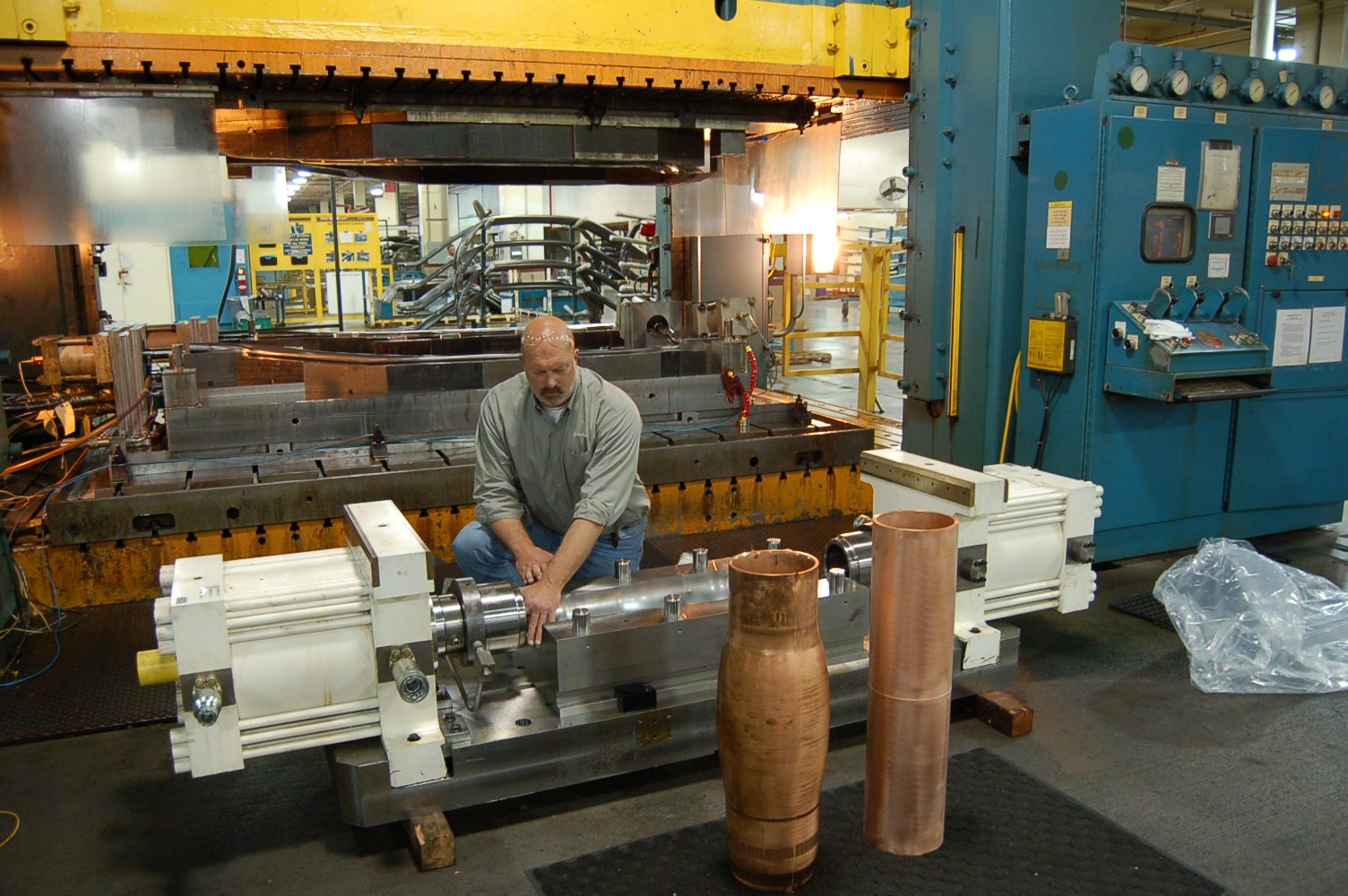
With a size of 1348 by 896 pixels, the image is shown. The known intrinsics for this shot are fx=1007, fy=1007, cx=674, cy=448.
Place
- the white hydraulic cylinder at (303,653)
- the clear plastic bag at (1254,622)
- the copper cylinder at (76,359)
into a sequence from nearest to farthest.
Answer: the white hydraulic cylinder at (303,653)
the clear plastic bag at (1254,622)
the copper cylinder at (76,359)

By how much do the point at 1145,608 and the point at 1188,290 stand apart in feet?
4.15

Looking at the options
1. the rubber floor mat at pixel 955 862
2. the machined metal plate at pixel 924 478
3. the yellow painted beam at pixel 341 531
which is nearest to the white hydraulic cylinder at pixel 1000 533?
the machined metal plate at pixel 924 478

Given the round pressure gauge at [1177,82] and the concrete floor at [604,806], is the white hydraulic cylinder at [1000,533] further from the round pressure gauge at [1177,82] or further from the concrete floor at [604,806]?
the round pressure gauge at [1177,82]

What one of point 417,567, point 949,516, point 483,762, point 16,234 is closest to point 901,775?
point 949,516

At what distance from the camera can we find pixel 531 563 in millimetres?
2656

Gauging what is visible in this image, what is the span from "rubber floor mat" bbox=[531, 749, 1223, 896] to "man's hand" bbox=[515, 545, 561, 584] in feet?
2.34

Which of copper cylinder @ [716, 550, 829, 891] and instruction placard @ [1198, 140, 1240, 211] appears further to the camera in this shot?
instruction placard @ [1198, 140, 1240, 211]

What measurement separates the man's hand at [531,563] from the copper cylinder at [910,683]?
0.91m

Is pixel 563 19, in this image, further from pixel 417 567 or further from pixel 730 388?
pixel 417 567

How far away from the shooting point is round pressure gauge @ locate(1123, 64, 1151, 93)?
381 centimetres

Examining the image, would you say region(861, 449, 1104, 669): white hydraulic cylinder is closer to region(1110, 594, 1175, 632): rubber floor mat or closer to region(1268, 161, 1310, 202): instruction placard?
region(1110, 594, 1175, 632): rubber floor mat

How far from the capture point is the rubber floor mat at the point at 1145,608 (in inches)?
144

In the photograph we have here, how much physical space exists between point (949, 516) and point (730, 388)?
2.97m

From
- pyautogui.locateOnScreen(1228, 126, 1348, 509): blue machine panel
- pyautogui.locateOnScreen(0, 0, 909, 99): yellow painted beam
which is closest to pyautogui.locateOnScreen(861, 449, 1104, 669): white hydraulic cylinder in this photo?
pyautogui.locateOnScreen(1228, 126, 1348, 509): blue machine panel
